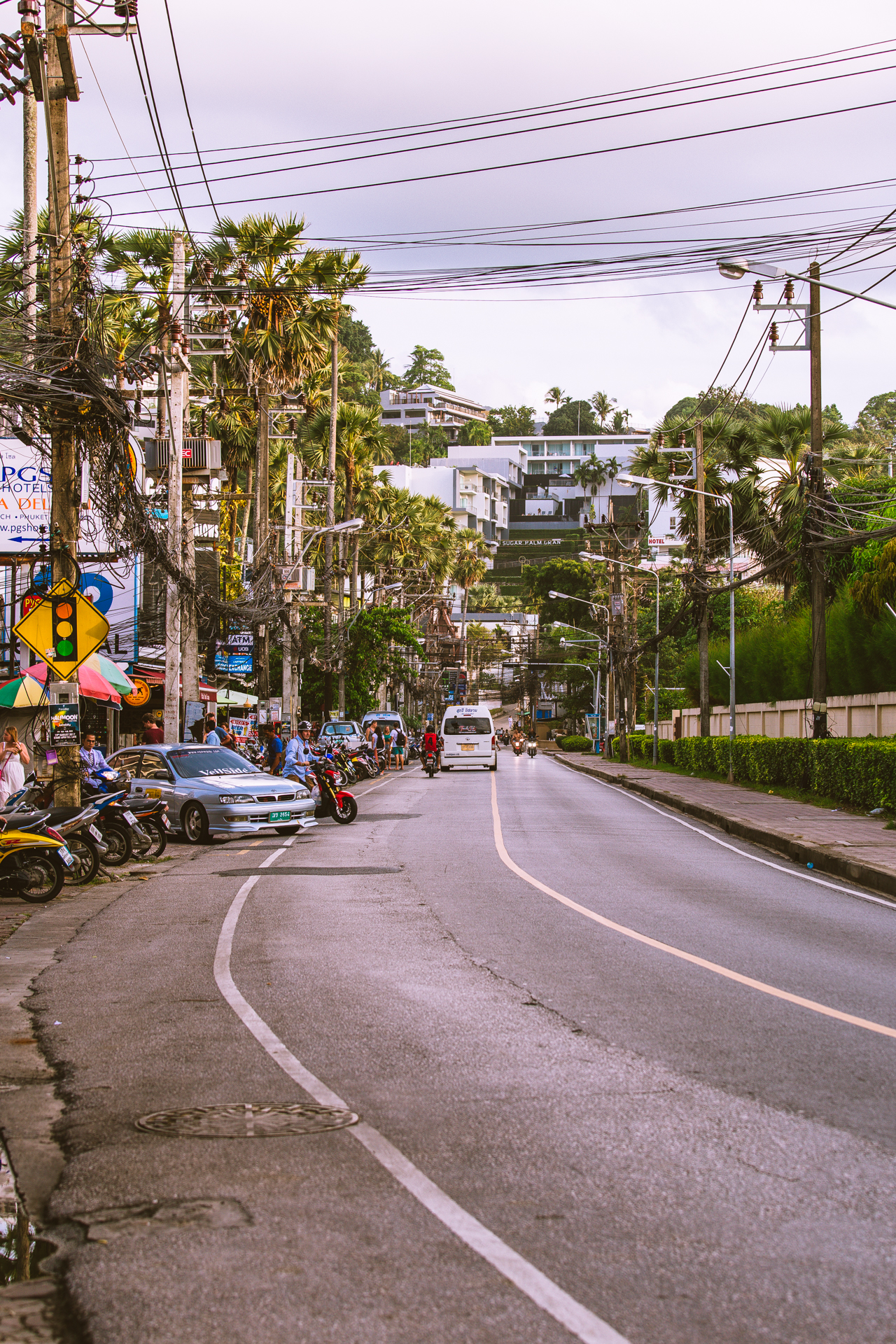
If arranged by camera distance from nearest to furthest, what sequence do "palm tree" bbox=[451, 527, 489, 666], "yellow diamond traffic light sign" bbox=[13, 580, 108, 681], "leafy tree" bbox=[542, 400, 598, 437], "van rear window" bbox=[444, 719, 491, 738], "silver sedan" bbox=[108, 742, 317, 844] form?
"yellow diamond traffic light sign" bbox=[13, 580, 108, 681] → "silver sedan" bbox=[108, 742, 317, 844] → "van rear window" bbox=[444, 719, 491, 738] → "palm tree" bbox=[451, 527, 489, 666] → "leafy tree" bbox=[542, 400, 598, 437]

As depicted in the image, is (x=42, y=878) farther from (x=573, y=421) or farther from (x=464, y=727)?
(x=573, y=421)

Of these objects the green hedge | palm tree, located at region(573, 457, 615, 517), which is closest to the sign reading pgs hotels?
the green hedge

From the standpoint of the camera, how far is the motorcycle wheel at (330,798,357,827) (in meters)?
23.8

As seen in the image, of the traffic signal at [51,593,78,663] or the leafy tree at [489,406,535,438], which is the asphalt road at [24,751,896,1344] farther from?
the leafy tree at [489,406,535,438]

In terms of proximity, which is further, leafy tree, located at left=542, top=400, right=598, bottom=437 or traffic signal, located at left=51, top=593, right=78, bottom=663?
leafy tree, located at left=542, top=400, right=598, bottom=437

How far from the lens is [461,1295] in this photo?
378 centimetres

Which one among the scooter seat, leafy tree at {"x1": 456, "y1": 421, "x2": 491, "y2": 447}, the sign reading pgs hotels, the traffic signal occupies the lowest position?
the scooter seat

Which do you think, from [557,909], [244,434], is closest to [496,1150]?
[557,909]

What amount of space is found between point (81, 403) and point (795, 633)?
1132 inches

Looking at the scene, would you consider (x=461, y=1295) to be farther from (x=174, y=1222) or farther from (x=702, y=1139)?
(x=702, y=1139)

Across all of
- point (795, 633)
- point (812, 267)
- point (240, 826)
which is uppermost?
point (812, 267)

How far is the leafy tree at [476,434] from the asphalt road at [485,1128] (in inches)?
5732

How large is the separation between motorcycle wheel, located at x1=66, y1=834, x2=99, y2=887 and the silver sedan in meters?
4.36

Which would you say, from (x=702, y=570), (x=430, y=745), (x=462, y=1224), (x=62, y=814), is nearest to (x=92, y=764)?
(x=62, y=814)
